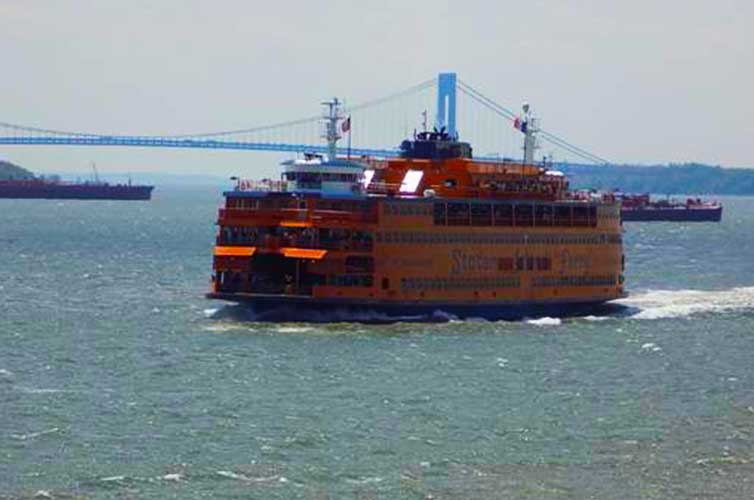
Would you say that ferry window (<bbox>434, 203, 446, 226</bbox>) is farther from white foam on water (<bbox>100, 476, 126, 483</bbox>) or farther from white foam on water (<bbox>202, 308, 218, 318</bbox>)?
white foam on water (<bbox>100, 476, 126, 483</bbox>)

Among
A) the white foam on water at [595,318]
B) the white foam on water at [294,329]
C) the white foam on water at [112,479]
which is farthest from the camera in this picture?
the white foam on water at [595,318]

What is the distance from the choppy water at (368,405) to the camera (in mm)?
37125

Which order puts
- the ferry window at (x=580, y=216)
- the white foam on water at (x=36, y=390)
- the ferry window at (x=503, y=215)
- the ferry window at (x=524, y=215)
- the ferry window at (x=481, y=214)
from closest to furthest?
1. the white foam on water at (x=36, y=390)
2. the ferry window at (x=481, y=214)
3. the ferry window at (x=503, y=215)
4. the ferry window at (x=524, y=215)
5. the ferry window at (x=580, y=216)

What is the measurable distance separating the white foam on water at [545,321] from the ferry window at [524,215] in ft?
12.4

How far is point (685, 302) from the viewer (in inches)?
3140

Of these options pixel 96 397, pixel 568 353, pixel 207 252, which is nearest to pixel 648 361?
pixel 568 353

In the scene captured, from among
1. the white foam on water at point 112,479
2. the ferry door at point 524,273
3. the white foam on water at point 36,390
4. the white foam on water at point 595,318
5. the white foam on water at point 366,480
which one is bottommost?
the white foam on water at point 366,480

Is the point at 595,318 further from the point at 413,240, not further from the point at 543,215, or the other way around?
the point at 413,240

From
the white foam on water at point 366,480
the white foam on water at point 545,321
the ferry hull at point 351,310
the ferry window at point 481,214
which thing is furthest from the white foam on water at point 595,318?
the white foam on water at point 366,480

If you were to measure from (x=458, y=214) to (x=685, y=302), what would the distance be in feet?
51.2

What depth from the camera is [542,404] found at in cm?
4678

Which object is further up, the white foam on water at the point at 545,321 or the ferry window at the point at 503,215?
the ferry window at the point at 503,215

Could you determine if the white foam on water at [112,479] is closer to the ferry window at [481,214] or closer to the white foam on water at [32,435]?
the white foam on water at [32,435]

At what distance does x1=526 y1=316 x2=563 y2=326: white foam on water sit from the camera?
68.0 meters
